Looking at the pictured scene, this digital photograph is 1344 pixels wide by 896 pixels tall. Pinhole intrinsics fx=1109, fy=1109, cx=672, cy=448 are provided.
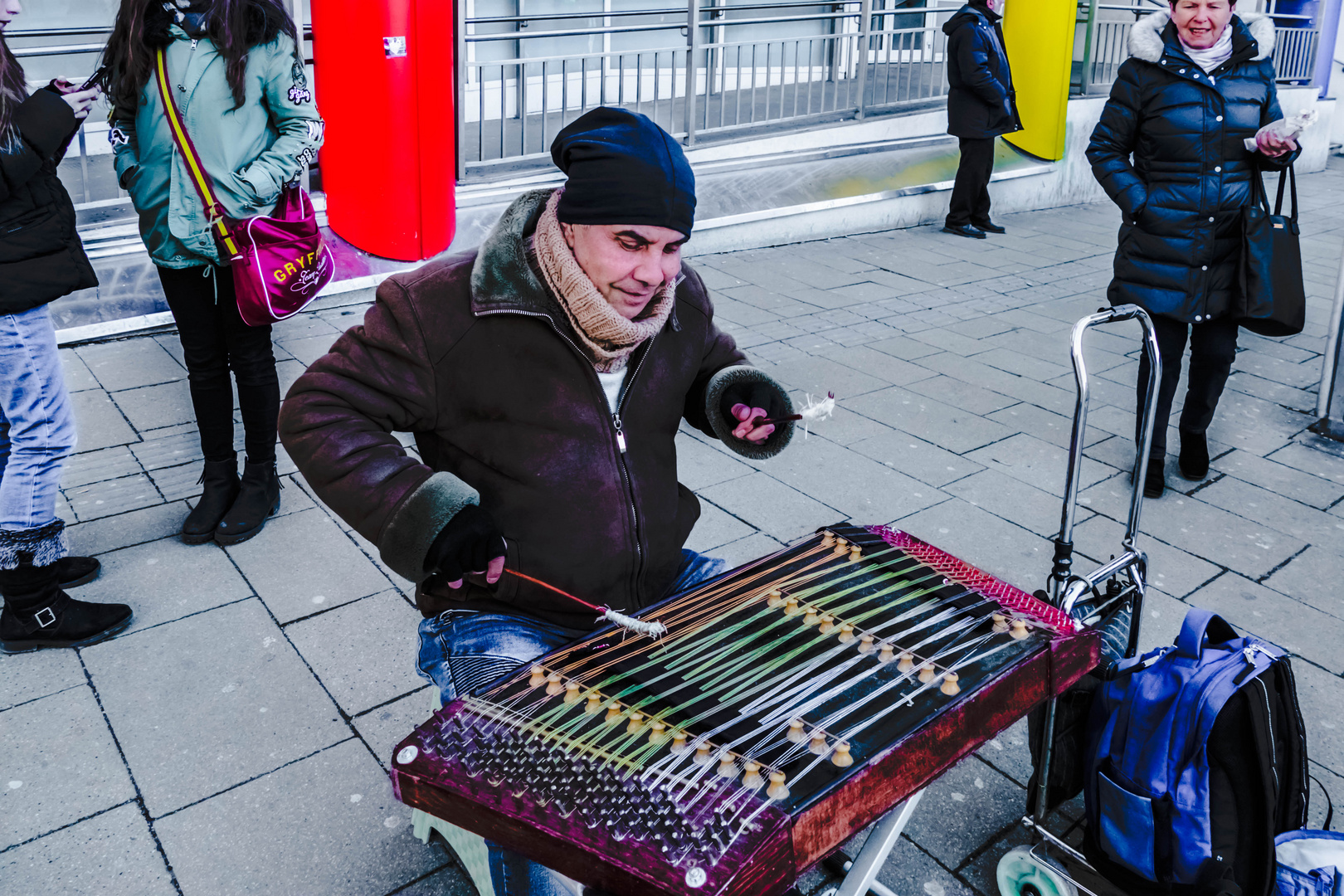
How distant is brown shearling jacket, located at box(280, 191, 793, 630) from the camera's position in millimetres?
1836

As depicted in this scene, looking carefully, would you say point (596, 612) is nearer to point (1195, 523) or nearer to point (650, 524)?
point (650, 524)

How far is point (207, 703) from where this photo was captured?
2.81m

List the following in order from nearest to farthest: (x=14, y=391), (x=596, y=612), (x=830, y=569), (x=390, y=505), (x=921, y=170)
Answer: (x=390, y=505)
(x=830, y=569)
(x=596, y=612)
(x=14, y=391)
(x=921, y=170)

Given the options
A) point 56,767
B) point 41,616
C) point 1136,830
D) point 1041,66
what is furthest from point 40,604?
point 1041,66

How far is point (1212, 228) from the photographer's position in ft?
13.1

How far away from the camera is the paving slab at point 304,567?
3.33 m

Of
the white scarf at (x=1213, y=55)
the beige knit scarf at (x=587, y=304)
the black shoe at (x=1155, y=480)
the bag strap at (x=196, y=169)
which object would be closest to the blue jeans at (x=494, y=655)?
the beige knit scarf at (x=587, y=304)

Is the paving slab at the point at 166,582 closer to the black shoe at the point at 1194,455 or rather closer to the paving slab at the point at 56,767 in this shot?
the paving slab at the point at 56,767

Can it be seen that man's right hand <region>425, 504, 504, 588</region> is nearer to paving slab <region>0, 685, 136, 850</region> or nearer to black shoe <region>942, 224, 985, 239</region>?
paving slab <region>0, 685, 136, 850</region>

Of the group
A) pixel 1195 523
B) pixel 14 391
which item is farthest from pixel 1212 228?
pixel 14 391

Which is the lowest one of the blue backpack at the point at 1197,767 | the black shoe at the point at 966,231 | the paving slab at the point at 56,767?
the paving slab at the point at 56,767

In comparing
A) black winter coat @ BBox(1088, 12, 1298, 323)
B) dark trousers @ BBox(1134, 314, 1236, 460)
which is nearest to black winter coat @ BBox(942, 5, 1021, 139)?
black winter coat @ BBox(1088, 12, 1298, 323)

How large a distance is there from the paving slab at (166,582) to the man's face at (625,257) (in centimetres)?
196

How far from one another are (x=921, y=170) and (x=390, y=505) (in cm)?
804
